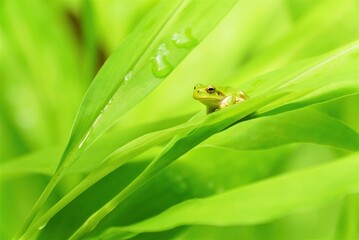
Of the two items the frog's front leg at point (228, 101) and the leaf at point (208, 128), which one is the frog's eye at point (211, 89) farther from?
the leaf at point (208, 128)

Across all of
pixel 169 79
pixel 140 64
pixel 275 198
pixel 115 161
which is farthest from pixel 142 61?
pixel 169 79

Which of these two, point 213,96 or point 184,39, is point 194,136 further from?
point 213,96

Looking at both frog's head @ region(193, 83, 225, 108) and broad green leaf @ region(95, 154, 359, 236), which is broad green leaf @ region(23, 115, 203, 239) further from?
frog's head @ region(193, 83, 225, 108)

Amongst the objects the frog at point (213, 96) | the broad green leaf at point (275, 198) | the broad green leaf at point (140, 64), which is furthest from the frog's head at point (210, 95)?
the broad green leaf at point (275, 198)

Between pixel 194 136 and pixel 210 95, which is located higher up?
pixel 210 95

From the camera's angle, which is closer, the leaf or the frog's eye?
the leaf

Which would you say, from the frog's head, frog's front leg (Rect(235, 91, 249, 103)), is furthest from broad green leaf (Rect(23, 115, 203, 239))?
the frog's head

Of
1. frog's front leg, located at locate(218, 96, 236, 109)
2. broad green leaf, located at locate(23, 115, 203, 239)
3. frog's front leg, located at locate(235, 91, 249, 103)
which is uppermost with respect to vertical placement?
frog's front leg, located at locate(218, 96, 236, 109)

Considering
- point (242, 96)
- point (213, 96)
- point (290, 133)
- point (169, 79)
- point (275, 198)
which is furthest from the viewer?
point (169, 79)
